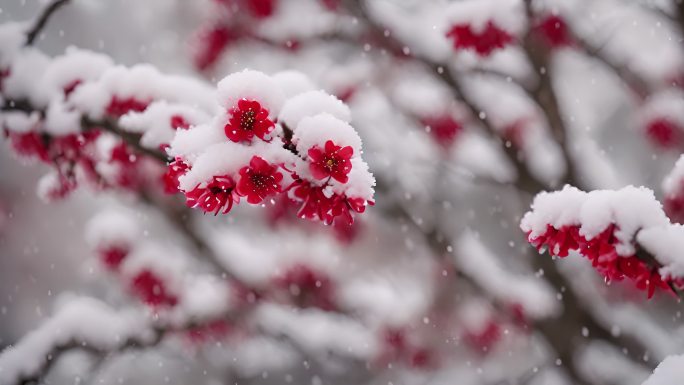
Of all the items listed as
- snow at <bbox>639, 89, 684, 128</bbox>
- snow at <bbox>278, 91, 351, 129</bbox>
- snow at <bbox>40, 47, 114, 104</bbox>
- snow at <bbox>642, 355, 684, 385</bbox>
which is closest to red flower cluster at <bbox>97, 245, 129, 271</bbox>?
snow at <bbox>40, 47, 114, 104</bbox>

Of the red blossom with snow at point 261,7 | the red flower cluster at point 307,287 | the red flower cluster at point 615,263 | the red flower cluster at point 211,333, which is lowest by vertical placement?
the red flower cluster at point 615,263

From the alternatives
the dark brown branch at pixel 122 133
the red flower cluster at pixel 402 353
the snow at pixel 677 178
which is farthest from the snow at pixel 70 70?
the red flower cluster at pixel 402 353

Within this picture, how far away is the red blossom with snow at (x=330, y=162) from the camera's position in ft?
3.98

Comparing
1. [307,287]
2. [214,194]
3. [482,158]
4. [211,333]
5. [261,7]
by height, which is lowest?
[214,194]

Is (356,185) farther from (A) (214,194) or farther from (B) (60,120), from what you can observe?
(B) (60,120)

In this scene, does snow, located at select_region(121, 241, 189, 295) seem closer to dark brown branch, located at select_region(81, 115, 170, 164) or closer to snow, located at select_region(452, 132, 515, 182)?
dark brown branch, located at select_region(81, 115, 170, 164)

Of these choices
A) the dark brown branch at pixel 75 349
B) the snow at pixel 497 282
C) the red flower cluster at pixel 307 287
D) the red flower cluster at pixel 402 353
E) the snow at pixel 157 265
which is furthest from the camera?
the red flower cluster at pixel 402 353

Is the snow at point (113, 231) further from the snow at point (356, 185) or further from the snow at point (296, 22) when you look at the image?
the snow at point (356, 185)

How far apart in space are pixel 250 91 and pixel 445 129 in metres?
2.85

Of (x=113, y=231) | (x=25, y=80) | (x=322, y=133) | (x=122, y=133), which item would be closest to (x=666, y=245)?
(x=322, y=133)

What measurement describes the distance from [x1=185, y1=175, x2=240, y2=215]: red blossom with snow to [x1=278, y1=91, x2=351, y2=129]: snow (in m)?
0.21

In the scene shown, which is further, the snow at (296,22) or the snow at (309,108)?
the snow at (296,22)

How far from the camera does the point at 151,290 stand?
3.84 m

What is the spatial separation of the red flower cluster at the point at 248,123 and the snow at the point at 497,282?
1946 millimetres
